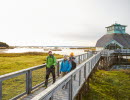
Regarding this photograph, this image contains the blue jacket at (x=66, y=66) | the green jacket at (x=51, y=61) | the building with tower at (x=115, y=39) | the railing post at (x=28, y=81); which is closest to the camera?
the railing post at (x=28, y=81)

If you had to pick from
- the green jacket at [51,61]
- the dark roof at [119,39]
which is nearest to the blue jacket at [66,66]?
the green jacket at [51,61]

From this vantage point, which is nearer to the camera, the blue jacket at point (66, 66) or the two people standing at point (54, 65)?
the two people standing at point (54, 65)

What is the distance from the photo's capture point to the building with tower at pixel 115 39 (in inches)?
1945

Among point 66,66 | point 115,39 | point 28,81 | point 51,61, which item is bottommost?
point 28,81

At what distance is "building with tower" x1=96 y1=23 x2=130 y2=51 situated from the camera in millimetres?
49406

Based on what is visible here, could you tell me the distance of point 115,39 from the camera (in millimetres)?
52688

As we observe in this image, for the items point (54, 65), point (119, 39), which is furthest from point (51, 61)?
point (119, 39)

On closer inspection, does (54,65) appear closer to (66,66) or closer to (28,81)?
(66,66)

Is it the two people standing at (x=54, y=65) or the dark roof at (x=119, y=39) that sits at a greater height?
the dark roof at (x=119, y=39)

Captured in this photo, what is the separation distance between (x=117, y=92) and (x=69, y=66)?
8.28 meters

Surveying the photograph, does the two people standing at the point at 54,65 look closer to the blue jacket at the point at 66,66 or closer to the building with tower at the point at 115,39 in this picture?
the blue jacket at the point at 66,66

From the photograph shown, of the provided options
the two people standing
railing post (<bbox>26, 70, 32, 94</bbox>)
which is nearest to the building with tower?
the two people standing

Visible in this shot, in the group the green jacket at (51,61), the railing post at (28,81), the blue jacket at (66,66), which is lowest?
the railing post at (28,81)

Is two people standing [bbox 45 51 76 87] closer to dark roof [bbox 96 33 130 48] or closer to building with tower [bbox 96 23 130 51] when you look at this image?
building with tower [bbox 96 23 130 51]
